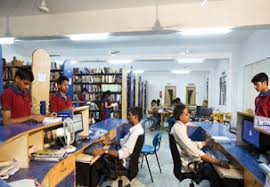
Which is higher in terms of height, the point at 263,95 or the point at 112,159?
the point at 263,95

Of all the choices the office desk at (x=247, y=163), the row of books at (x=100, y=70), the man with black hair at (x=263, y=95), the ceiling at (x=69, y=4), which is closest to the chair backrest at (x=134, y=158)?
the office desk at (x=247, y=163)

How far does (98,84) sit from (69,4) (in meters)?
3.84

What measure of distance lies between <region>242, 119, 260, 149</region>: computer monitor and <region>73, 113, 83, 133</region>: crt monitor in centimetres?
213

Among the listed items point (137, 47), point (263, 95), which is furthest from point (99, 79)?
point (263, 95)

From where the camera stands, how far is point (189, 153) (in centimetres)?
262

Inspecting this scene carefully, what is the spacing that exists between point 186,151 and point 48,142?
67.7 inches

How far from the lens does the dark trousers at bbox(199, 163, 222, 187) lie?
2.45 m

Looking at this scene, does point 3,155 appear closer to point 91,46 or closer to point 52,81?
point 52,81

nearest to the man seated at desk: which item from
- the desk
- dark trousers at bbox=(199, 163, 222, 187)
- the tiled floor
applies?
the desk

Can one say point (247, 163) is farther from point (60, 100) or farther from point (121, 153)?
point (60, 100)

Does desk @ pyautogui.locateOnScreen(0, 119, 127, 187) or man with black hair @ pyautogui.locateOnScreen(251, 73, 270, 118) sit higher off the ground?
man with black hair @ pyautogui.locateOnScreen(251, 73, 270, 118)

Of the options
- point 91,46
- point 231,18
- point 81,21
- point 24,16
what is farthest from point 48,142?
point 91,46

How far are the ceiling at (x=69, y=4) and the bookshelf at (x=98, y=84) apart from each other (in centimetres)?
339

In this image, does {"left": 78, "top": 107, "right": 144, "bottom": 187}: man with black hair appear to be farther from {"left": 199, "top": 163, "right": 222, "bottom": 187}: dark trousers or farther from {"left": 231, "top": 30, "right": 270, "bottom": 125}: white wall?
{"left": 231, "top": 30, "right": 270, "bottom": 125}: white wall
